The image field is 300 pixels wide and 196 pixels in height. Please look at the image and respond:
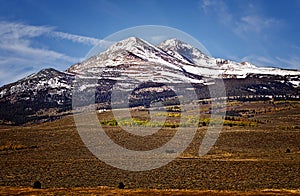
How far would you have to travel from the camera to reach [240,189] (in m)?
27.3

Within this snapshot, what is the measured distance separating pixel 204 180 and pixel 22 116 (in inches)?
4430

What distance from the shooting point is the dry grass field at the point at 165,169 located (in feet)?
89.6

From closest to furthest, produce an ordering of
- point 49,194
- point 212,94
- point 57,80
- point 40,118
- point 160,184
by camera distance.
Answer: point 49,194 → point 160,184 → point 40,118 → point 212,94 → point 57,80

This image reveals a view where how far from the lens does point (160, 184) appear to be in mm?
29391

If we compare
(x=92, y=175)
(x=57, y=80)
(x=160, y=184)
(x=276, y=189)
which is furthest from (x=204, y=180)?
(x=57, y=80)

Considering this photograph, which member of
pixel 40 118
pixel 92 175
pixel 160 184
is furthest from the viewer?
pixel 40 118

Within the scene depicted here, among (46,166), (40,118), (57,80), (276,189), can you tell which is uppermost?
(57,80)

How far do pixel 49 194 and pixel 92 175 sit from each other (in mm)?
8768

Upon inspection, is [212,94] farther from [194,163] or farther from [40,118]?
[194,163]

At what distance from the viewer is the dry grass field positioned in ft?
89.6

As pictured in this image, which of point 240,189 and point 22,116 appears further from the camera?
point 22,116

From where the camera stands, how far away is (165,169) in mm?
35656

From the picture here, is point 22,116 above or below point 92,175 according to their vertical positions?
above

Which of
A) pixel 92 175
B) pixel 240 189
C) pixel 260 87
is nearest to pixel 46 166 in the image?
pixel 92 175
